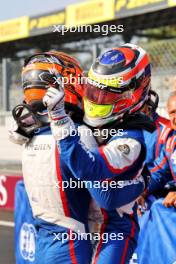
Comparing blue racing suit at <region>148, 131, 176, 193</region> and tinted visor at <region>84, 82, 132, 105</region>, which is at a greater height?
tinted visor at <region>84, 82, 132, 105</region>

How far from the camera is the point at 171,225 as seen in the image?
290 cm

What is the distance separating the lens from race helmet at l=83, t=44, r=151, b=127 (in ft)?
7.38

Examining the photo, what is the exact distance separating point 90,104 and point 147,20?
1095 centimetres

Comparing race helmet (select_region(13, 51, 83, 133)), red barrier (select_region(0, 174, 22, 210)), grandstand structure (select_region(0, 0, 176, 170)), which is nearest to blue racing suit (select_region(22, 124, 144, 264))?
race helmet (select_region(13, 51, 83, 133))

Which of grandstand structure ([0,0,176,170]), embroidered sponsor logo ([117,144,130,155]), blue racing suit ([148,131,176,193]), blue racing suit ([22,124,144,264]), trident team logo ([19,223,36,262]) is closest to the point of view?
embroidered sponsor logo ([117,144,130,155])

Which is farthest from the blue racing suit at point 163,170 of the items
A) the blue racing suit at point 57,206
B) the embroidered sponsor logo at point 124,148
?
the embroidered sponsor logo at point 124,148

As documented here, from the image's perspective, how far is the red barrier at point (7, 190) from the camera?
8.95 metres

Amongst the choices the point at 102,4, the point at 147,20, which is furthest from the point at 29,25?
the point at 147,20

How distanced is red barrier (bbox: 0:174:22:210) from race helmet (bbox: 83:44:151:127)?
266 inches

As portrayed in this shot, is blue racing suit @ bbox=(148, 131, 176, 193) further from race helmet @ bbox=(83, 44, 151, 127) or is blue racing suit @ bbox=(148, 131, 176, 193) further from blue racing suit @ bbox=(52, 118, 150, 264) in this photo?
race helmet @ bbox=(83, 44, 151, 127)

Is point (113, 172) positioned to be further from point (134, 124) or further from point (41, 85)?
point (41, 85)

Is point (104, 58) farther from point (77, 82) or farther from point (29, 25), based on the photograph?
point (29, 25)

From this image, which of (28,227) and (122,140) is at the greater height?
(122,140)

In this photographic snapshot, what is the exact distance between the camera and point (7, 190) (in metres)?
9.08
